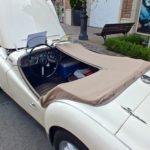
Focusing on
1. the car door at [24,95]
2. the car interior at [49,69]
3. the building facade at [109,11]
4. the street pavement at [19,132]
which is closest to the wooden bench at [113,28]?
the building facade at [109,11]

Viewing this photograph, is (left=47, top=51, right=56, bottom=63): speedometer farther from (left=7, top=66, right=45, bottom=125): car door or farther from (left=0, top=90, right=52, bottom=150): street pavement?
(left=0, top=90, right=52, bottom=150): street pavement

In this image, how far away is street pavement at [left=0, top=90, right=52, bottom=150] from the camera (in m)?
2.47

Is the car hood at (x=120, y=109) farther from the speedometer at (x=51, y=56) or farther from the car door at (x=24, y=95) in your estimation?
the speedometer at (x=51, y=56)

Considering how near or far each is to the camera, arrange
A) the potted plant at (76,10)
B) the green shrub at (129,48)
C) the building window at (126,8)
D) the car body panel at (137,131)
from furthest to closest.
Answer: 1. the potted plant at (76,10)
2. the building window at (126,8)
3. the green shrub at (129,48)
4. the car body panel at (137,131)

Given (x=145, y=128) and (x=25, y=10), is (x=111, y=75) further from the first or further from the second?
(x=25, y=10)

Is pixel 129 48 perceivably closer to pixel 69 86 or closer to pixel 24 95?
pixel 24 95

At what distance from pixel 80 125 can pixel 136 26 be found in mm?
7523

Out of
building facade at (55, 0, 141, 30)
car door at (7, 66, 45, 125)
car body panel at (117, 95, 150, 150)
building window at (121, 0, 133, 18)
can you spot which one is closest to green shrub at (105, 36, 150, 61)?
building facade at (55, 0, 141, 30)

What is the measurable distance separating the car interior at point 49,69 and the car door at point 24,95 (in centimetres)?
18

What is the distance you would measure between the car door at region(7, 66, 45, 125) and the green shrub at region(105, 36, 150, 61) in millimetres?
3630

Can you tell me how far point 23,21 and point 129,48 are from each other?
133 inches

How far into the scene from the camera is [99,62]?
7.89 feet

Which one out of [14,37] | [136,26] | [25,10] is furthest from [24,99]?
[136,26]

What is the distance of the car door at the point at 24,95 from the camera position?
2.25m
